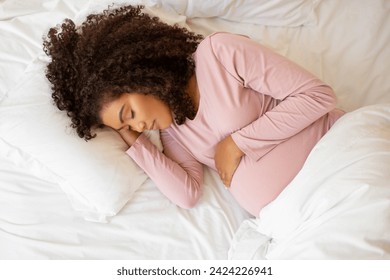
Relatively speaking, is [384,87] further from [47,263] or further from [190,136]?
→ [47,263]

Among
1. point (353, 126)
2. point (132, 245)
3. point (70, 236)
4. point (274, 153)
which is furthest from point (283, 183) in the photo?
point (70, 236)

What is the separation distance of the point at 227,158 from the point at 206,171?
0.15 metres

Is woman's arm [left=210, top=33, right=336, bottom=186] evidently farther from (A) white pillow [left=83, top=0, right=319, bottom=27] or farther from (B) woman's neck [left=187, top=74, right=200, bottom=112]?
(A) white pillow [left=83, top=0, right=319, bottom=27]

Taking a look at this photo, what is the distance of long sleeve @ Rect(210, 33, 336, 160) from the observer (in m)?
0.97

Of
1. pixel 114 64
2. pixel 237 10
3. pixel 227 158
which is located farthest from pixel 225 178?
pixel 237 10

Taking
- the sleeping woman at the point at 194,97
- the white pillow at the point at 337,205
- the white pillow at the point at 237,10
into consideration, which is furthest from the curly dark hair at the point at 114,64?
the white pillow at the point at 337,205

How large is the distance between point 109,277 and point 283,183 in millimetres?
462

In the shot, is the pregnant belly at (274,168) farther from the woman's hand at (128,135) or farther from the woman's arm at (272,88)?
the woman's hand at (128,135)

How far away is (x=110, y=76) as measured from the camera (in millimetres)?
977

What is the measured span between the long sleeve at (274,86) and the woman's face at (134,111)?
20 cm

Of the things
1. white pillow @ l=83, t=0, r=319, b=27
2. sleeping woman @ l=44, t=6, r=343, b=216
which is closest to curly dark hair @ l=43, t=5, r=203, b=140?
sleeping woman @ l=44, t=6, r=343, b=216

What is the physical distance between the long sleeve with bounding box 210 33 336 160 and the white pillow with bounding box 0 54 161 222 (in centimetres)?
35

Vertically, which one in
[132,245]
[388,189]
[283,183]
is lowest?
[132,245]

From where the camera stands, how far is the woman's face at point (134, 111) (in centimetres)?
97
